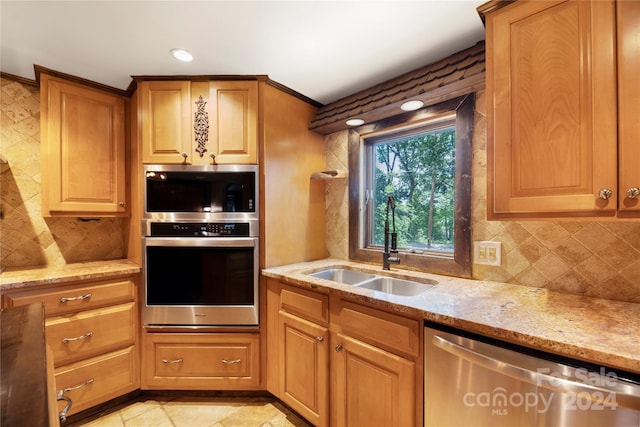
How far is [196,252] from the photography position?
5.81 feet

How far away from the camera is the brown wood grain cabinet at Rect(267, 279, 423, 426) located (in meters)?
1.10

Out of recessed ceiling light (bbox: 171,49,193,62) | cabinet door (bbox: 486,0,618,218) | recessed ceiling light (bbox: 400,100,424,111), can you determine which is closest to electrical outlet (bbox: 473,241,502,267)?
cabinet door (bbox: 486,0,618,218)

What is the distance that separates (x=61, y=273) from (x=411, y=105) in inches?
95.8

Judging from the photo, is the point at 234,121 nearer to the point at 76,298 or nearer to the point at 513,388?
the point at 76,298

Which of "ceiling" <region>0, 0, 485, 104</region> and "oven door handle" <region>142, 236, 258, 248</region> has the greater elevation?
"ceiling" <region>0, 0, 485, 104</region>

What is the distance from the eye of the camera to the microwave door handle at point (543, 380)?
698mm

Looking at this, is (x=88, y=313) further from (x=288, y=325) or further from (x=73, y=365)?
(x=288, y=325)

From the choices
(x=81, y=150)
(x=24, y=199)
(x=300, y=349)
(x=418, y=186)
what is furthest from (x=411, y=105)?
(x=24, y=199)

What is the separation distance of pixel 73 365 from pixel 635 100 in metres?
2.93

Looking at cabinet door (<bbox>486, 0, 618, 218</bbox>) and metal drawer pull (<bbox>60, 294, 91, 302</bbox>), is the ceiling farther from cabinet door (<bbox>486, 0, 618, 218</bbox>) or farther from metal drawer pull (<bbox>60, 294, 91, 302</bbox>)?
metal drawer pull (<bbox>60, 294, 91, 302</bbox>)

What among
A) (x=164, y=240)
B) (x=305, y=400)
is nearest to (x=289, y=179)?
(x=164, y=240)

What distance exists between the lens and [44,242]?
196cm

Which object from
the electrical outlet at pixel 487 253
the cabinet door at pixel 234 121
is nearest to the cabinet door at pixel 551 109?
the electrical outlet at pixel 487 253

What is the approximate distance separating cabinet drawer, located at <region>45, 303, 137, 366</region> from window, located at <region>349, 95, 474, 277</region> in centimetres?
168
